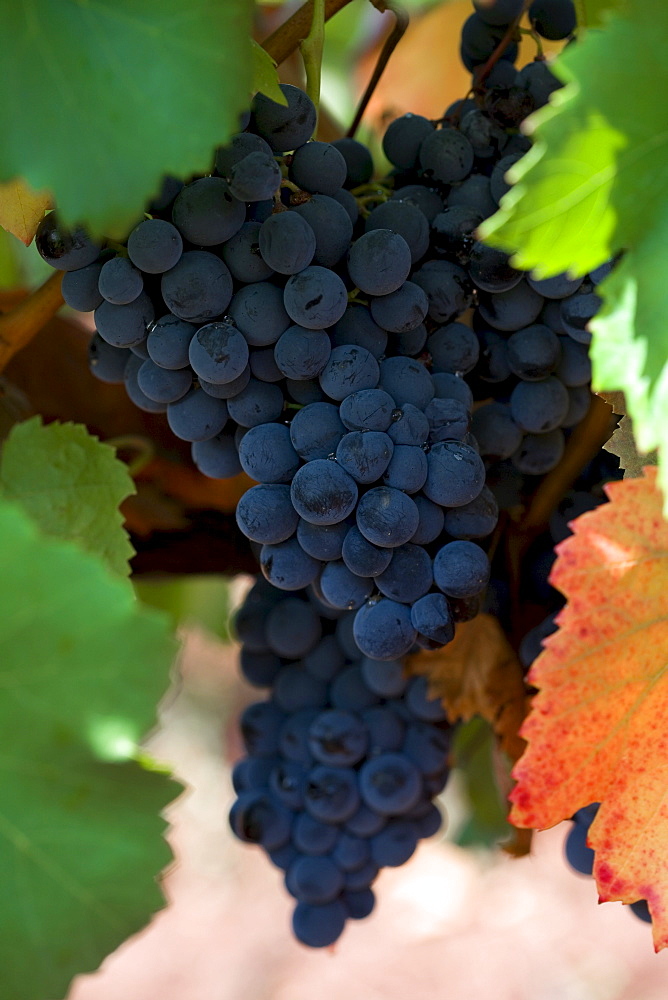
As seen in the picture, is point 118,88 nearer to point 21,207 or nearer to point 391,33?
point 21,207

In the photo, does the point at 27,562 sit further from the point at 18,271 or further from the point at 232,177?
the point at 18,271

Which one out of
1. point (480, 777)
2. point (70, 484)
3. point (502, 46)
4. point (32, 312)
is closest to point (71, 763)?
point (70, 484)

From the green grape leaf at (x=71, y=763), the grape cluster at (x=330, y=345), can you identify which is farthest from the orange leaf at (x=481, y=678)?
the green grape leaf at (x=71, y=763)

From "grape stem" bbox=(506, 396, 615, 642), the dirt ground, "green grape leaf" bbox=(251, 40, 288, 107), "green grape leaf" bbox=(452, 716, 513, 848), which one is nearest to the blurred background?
the dirt ground

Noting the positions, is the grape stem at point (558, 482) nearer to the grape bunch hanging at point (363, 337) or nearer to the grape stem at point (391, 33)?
the grape bunch hanging at point (363, 337)

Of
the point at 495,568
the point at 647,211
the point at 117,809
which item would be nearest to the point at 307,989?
the point at 495,568
